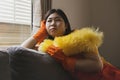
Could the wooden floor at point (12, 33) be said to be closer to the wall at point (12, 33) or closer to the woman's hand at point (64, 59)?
the wall at point (12, 33)

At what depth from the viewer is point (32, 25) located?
2.39 metres

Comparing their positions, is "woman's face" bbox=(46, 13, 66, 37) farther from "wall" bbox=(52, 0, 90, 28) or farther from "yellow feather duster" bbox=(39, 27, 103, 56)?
"wall" bbox=(52, 0, 90, 28)

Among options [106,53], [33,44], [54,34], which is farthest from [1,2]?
[106,53]

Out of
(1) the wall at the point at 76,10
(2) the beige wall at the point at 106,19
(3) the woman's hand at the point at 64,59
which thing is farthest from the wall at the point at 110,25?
(3) the woman's hand at the point at 64,59

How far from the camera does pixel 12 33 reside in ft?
7.55

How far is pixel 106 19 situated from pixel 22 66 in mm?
2159

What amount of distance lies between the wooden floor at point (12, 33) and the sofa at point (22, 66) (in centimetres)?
104

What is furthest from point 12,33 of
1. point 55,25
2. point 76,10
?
point 76,10

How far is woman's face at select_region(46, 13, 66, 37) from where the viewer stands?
1737mm

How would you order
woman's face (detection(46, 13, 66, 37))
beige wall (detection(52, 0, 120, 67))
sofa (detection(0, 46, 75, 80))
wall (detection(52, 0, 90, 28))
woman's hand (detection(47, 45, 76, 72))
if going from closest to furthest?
sofa (detection(0, 46, 75, 80)), woman's hand (detection(47, 45, 76, 72)), woman's face (detection(46, 13, 66, 37)), wall (detection(52, 0, 90, 28)), beige wall (detection(52, 0, 120, 67))

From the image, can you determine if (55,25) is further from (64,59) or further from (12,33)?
→ (12,33)

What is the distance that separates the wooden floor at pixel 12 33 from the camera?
86.4 inches

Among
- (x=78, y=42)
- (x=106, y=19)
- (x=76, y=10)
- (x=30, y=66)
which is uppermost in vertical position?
(x=76, y=10)

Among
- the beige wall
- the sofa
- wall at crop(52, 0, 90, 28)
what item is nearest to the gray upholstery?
the sofa
